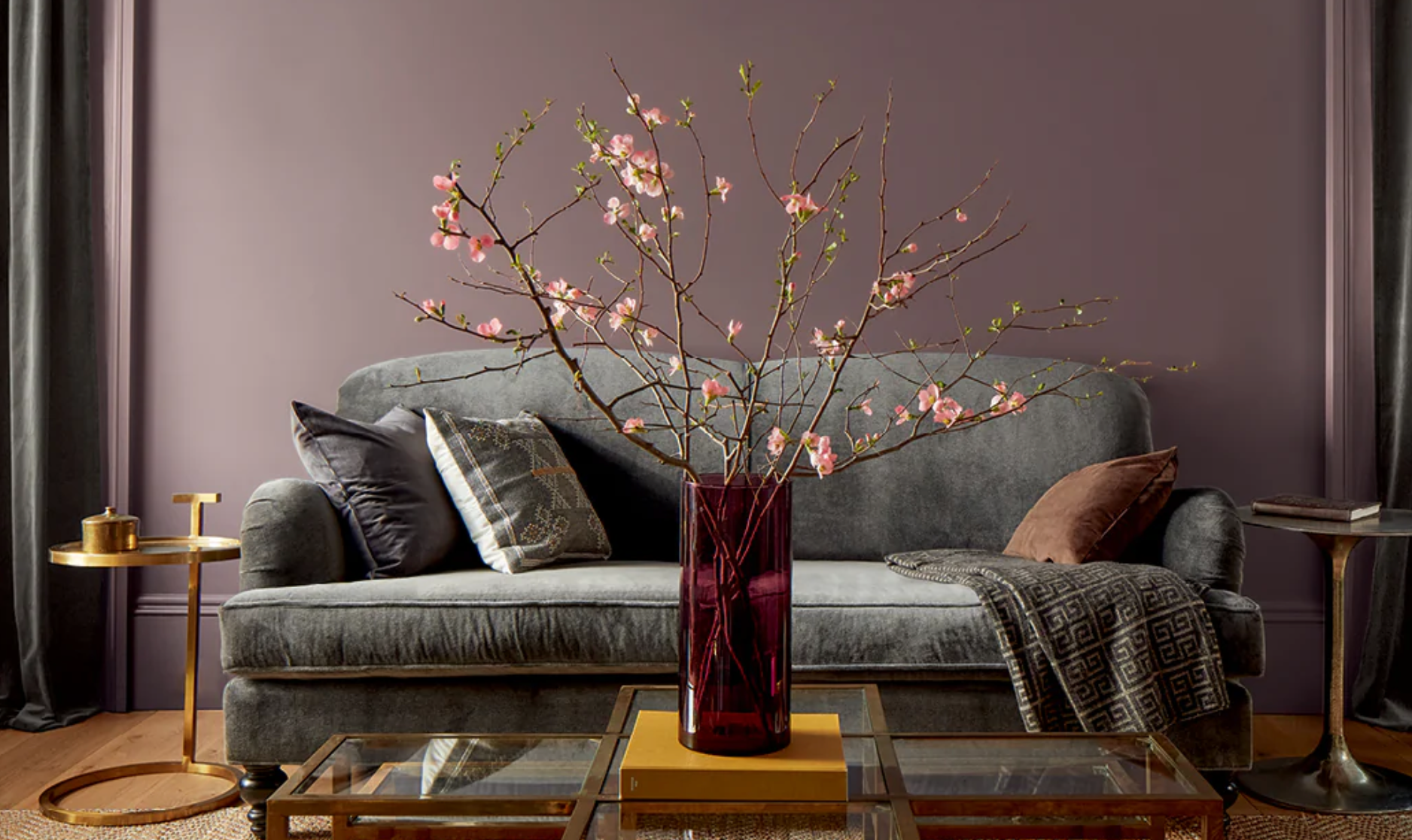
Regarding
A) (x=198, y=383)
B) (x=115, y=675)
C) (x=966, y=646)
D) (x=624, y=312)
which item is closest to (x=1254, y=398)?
(x=966, y=646)

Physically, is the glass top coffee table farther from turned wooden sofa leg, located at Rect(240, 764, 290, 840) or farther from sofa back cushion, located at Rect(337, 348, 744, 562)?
sofa back cushion, located at Rect(337, 348, 744, 562)

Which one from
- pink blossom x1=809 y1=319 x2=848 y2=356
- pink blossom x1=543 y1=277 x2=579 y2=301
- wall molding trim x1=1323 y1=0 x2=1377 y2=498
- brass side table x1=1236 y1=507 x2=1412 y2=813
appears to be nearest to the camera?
pink blossom x1=543 y1=277 x2=579 y2=301

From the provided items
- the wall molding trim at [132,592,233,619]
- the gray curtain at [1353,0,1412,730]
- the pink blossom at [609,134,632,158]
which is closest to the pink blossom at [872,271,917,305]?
the pink blossom at [609,134,632,158]

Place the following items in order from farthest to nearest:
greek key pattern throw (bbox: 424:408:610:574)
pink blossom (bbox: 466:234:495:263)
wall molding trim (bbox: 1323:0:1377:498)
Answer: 1. wall molding trim (bbox: 1323:0:1377:498)
2. greek key pattern throw (bbox: 424:408:610:574)
3. pink blossom (bbox: 466:234:495:263)

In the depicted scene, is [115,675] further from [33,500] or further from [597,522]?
[597,522]

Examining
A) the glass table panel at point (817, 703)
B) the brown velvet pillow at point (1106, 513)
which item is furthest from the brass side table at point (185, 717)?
the brown velvet pillow at point (1106, 513)

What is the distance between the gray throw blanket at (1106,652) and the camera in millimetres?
2057

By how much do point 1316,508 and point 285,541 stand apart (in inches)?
83.4

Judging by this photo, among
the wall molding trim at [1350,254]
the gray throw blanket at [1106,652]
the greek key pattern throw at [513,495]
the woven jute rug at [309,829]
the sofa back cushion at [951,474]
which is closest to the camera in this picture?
the gray throw blanket at [1106,652]

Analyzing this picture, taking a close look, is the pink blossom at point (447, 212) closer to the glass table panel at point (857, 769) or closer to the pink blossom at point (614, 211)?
the pink blossom at point (614, 211)

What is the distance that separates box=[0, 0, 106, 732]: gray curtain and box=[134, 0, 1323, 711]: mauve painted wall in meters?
0.15

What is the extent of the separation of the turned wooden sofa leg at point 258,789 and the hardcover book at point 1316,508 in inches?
84.2

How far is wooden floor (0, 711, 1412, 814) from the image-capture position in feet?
7.86

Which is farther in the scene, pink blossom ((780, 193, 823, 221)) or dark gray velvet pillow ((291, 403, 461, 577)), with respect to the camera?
dark gray velvet pillow ((291, 403, 461, 577))
